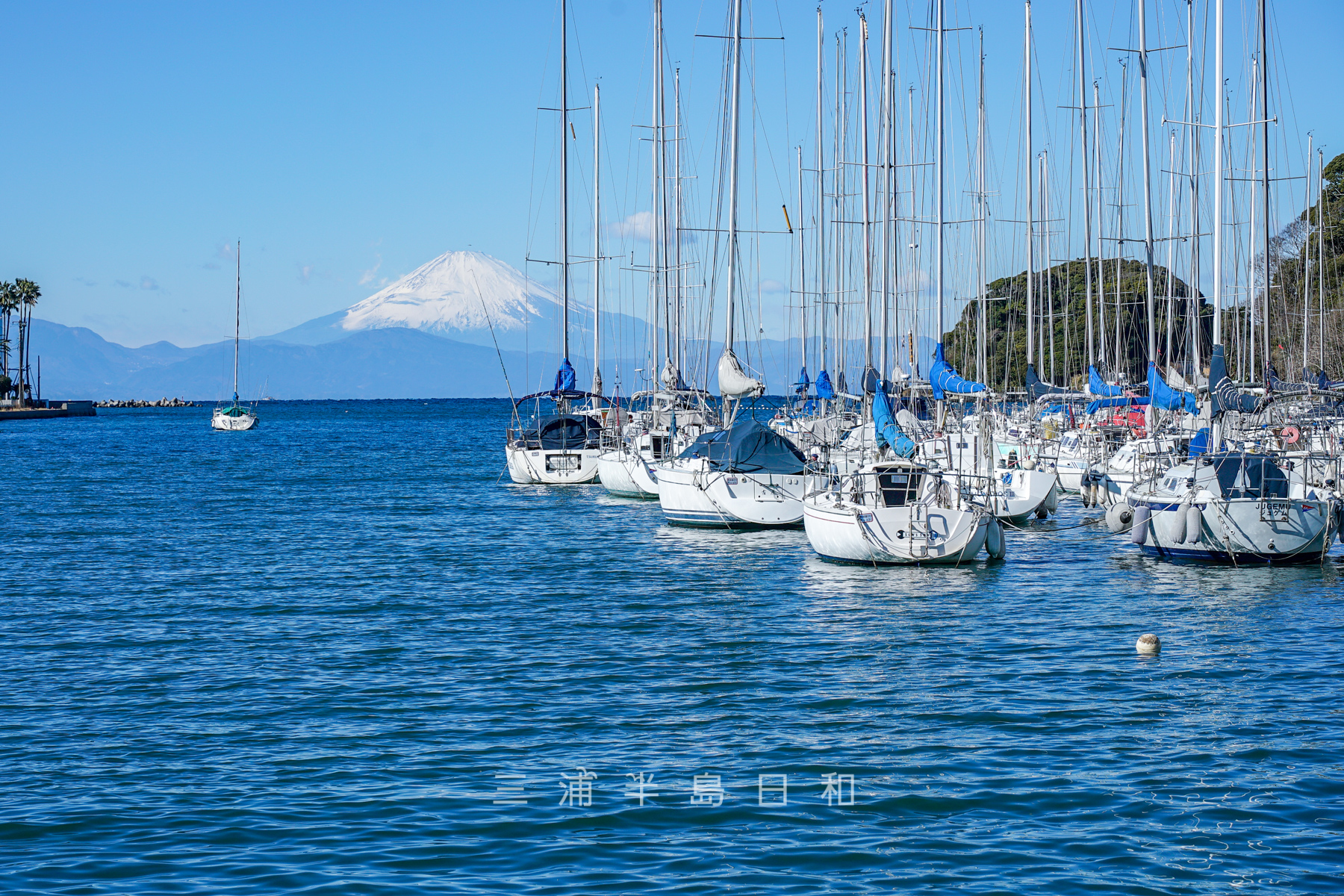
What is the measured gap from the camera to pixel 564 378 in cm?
5194

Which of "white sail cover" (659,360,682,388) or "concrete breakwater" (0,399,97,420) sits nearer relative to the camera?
"white sail cover" (659,360,682,388)

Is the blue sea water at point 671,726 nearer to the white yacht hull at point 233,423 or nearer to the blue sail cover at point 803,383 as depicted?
the blue sail cover at point 803,383

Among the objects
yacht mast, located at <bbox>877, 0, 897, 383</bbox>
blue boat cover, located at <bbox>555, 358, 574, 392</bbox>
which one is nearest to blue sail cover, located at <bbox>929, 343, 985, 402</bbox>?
yacht mast, located at <bbox>877, 0, 897, 383</bbox>

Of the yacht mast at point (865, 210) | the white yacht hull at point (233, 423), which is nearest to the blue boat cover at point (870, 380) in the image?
the yacht mast at point (865, 210)

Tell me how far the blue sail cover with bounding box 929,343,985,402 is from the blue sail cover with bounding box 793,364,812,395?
1000 inches

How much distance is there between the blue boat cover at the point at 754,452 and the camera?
34.3 m

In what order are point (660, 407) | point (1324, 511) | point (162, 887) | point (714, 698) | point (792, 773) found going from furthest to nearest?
1. point (660, 407)
2. point (1324, 511)
3. point (714, 698)
4. point (792, 773)
5. point (162, 887)

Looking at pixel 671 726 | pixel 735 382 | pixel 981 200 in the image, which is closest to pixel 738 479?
pixel 735 382

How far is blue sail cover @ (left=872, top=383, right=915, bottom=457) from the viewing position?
29797 mm

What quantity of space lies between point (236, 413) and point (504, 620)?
379 ft

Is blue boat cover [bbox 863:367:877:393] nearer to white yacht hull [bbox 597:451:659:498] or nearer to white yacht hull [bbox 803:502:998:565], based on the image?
white yacht hull [bbox 597:451:659:498]

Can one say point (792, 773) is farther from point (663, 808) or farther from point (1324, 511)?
point (1324, 511)

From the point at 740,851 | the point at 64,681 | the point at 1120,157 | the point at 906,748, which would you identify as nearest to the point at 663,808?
the point at 740,851

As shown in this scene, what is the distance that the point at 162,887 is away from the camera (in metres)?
11.1
